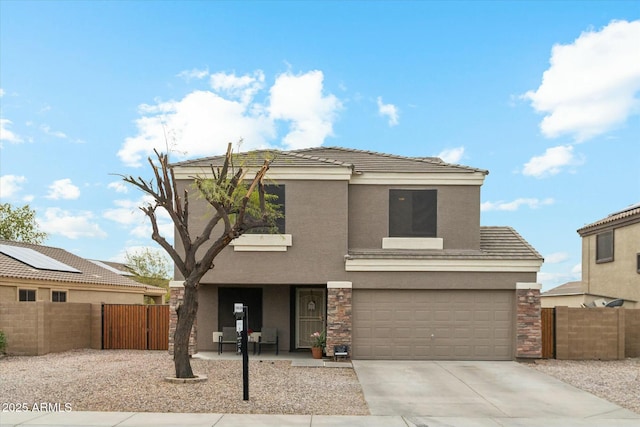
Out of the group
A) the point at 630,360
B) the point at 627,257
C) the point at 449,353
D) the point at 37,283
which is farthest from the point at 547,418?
the point at 37,283

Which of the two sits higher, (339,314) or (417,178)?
(417,178)

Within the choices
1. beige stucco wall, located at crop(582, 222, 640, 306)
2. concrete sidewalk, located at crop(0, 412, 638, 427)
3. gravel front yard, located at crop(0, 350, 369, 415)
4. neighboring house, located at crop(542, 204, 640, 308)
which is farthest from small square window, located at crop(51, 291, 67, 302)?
beige stucco wall, located at crop(582, 222, 640, 306)

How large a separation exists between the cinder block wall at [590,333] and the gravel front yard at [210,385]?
521mm

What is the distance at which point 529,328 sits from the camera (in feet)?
62.1

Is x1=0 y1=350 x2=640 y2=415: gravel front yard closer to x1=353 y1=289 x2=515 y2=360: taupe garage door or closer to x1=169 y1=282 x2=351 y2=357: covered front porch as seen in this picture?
x1=353 y1=289 x2=515 y2=360: taupe garage door

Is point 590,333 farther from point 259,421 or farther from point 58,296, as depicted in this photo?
point 58,296

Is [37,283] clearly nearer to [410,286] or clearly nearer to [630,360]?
[410,286]

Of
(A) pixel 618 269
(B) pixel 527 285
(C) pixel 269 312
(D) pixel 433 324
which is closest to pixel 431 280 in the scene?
(D) pixel 433 324

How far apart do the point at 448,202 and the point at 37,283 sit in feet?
53.6

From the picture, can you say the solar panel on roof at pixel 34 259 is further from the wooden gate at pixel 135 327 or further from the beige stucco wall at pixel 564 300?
the beige stucco wall at pixel 564 300

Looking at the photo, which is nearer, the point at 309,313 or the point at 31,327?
the point at 31,327

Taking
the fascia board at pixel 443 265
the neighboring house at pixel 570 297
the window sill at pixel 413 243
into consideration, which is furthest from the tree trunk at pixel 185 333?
the neighboring house at pixel 570 297

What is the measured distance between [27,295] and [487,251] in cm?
1742

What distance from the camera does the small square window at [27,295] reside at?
24453 mm
